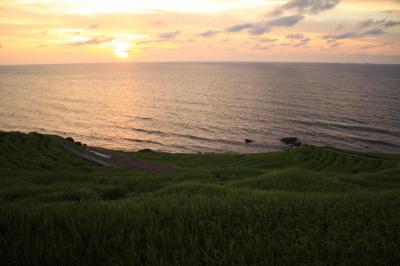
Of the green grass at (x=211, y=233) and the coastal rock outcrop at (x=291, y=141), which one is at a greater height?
the green grass at (x=211, y=233)

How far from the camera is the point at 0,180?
13625 millimetres

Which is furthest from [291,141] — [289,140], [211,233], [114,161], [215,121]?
[211,233]

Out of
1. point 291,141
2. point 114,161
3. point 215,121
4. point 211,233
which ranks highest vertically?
point 211,233

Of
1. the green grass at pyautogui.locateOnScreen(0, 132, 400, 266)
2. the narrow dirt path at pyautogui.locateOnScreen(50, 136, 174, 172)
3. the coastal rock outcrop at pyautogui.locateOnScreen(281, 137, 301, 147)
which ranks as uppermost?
the green grass at pyautogui.locateOnScreen(0, 132, 400, 266)

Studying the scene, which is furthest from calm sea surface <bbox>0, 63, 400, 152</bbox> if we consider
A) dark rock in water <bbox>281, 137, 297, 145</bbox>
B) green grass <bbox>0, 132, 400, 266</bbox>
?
green grass <bbox>0, 132, 400, 266</bbox>

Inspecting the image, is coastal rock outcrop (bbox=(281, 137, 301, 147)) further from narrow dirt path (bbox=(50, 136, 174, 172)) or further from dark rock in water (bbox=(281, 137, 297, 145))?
narrow dirt path (bbox=(50, 136, 174, 172))

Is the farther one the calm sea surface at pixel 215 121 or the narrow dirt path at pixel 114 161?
the calm sea surface at pixel 215 121

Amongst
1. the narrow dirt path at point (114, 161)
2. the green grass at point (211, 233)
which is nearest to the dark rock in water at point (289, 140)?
the narrow dirt path at point (114, 161)

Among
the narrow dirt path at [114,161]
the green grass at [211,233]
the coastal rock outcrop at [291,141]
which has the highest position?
the green grass at [211,233]

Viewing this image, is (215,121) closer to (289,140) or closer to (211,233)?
(289,140)

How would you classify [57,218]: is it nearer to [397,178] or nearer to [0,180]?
[0,180]

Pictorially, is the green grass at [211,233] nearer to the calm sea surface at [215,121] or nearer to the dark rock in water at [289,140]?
the calm sea surface at [215,121]

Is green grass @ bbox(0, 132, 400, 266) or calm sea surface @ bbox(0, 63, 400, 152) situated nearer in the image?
green grass @ bbox(0, 132, 400, 266)

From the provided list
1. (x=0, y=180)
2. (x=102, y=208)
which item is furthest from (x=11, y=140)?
(x=102, y=208)
